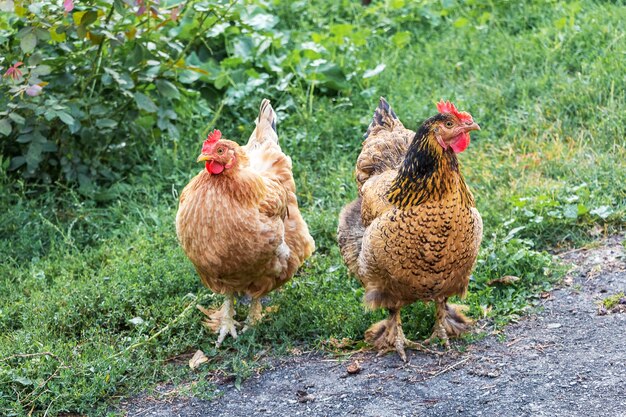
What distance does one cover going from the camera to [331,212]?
6938 mm

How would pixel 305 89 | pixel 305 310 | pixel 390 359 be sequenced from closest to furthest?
pixel 390 359 < pixel 305 310 < pixel 305 89

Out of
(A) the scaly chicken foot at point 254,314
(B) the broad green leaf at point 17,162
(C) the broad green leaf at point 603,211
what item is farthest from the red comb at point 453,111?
(B) the broad green leaf at point 17,162

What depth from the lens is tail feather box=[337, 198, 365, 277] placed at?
5.48m

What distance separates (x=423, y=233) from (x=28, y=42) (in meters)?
3.19

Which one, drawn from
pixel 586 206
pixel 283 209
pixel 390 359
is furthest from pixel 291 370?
pixel 586 206

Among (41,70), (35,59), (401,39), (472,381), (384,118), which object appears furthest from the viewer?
(401,39)

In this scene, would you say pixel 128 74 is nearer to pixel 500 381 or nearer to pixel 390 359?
pixel 390 359

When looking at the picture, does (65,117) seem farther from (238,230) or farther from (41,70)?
(238,230)

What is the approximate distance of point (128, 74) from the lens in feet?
23.4

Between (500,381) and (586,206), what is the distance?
2142 mm

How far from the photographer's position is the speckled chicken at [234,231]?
5.28m

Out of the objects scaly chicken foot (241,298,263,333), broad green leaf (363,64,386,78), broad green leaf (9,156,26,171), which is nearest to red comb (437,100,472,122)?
scaly chicken foot (241,298,263,333)

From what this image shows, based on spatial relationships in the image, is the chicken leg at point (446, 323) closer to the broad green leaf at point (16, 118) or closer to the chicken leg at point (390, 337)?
the chicken leg at point (390, 337)

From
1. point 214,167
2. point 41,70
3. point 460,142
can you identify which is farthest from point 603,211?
point 41,70
